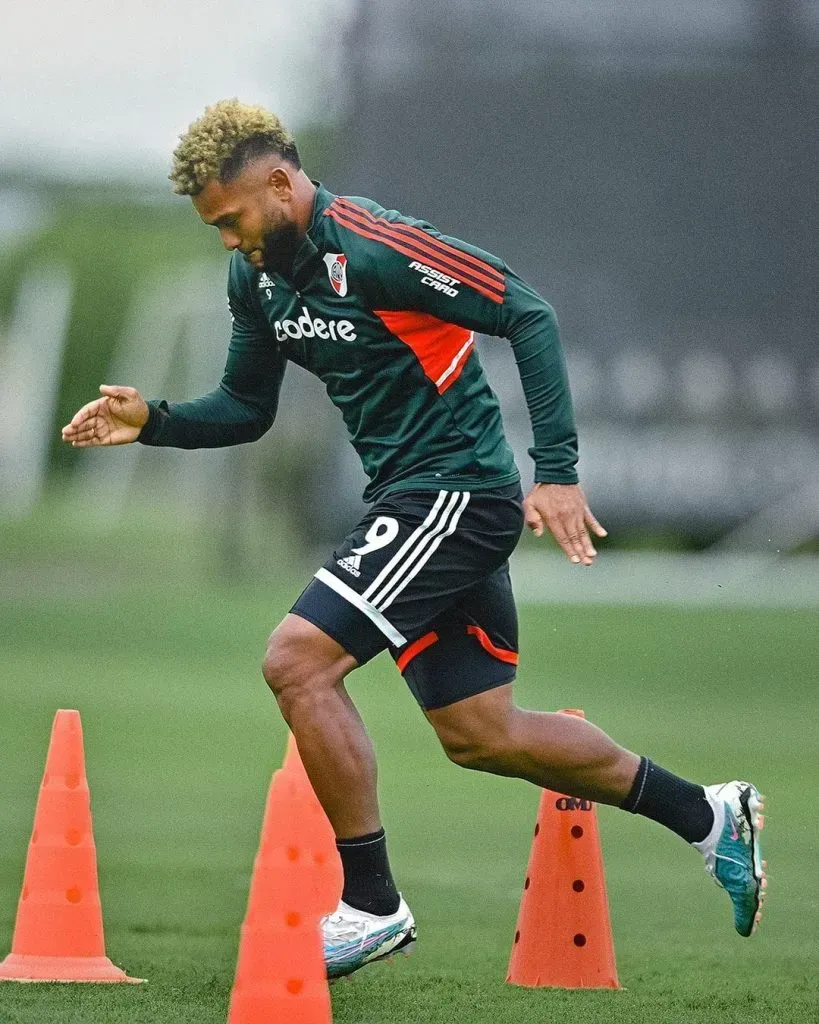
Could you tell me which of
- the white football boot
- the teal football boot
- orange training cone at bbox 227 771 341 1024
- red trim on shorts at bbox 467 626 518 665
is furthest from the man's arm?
the teal football boot

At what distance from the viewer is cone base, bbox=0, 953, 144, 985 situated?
5.59 m

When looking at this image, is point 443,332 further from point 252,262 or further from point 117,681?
point 117,681

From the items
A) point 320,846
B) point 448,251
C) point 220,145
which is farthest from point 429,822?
point 220,145

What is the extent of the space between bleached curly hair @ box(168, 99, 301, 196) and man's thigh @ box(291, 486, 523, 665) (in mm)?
997

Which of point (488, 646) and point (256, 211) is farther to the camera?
point (488, 646)

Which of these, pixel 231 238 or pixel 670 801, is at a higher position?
pixel 231 238

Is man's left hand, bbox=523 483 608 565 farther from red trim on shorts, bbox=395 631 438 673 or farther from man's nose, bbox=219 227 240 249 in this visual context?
man's nose, bbox=219 227 240 249

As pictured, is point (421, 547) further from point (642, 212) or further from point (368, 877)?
point (642, 212)

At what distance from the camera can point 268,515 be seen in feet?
108

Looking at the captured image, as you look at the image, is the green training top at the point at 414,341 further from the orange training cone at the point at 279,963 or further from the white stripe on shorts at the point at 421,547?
the orange training cone at the point at 279,963

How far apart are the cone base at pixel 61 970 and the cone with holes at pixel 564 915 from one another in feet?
3.68

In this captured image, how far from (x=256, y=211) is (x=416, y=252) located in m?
0.45

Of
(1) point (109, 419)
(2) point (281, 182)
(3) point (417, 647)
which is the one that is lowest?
(3) point (417, 647)

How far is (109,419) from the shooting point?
19.2 ft
